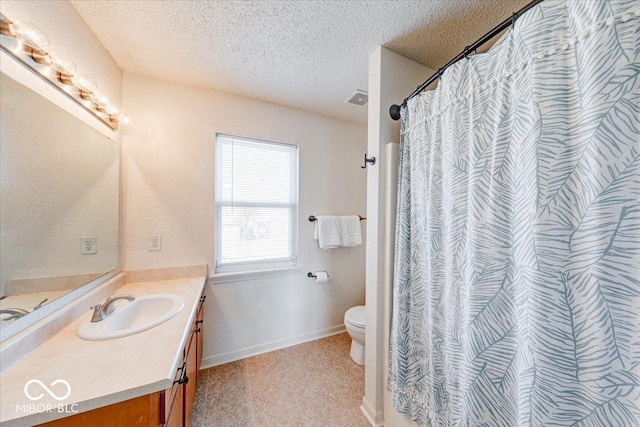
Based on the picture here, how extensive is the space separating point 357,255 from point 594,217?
1.95 m

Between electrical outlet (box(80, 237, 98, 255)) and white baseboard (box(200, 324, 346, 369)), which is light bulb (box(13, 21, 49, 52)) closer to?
electrical outlet (box(80, 237, 98, 255))

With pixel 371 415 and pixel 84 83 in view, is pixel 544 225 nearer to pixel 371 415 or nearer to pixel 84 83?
pixel 371 415

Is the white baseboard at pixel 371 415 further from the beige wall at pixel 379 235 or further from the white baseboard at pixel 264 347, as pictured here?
the white baseboard at pixel 264 347

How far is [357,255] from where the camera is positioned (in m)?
2.43

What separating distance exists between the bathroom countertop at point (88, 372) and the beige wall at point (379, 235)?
1.06 metres

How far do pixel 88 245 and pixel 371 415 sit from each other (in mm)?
1966

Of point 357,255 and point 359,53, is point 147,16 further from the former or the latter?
point 357,255

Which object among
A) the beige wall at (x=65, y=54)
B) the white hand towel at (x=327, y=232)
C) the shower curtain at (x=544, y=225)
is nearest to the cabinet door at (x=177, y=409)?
the beige wall at (x=65, y=54)

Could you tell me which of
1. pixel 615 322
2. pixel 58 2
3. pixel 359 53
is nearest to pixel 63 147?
pixel 58 2

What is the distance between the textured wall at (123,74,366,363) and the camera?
1610 mm

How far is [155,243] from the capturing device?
5.35 feet

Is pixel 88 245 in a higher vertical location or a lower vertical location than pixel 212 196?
lower

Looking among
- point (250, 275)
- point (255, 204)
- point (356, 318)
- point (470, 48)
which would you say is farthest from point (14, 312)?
point (470, 48)

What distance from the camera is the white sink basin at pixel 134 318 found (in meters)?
0.91
